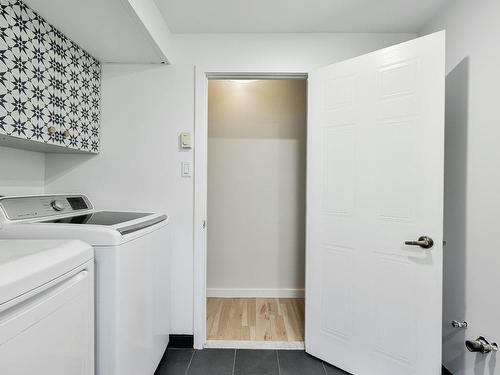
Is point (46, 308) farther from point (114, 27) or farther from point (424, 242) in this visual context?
point (424, 242)

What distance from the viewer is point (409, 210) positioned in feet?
4.73

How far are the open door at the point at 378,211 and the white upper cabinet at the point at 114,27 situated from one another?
3.41 ft

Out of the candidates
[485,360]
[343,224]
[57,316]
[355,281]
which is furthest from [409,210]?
[57,316]

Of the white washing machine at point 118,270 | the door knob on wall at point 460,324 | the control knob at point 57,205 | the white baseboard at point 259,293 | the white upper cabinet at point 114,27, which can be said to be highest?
the white upper cabinet at point 114,27

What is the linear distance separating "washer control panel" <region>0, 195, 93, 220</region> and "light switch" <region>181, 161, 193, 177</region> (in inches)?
26.7

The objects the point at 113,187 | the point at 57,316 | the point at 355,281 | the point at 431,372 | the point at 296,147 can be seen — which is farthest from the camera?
the point at 296,147

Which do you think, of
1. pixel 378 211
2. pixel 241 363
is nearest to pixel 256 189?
pixel 378 211

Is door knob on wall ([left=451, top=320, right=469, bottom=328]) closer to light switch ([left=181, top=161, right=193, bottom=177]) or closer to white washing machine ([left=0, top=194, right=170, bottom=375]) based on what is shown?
white washing machine ([left=0, top=194, right=170, bottom=375])

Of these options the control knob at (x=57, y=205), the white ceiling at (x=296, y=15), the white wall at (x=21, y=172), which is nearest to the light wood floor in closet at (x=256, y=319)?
the control knob at (x=57, y=205)

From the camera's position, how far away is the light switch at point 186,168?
188 centimetres

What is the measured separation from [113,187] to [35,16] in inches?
40.5

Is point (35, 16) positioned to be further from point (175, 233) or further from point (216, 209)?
point (216, 209)

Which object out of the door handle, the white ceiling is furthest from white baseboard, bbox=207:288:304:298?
the white ceiling

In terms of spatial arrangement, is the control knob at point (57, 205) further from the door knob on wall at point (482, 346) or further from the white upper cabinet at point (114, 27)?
the door knob on wall at point (482, 346)
